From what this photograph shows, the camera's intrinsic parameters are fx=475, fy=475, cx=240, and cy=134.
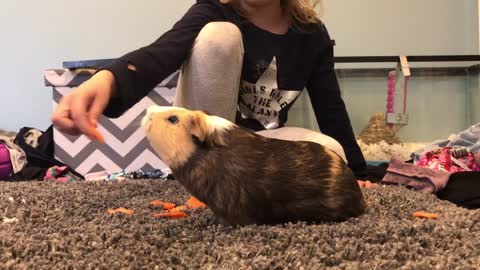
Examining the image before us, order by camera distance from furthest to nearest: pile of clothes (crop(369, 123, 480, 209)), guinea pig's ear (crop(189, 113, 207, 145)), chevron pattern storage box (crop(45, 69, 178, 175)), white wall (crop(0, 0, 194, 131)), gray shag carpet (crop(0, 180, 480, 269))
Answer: white wall (crop(0, 0, 194, 131)) → chevron pattern storage box (crop(45, 69, 178, 175)) → pile of clothes (crop(369, 123, 480, 209)) → guinea pig's ear (crop(189, 113, 207, 145)) → gray shag carpet (crop(0, 180, 480, 269))

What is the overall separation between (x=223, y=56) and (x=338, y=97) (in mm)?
376

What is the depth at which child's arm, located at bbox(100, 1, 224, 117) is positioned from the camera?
689 mm

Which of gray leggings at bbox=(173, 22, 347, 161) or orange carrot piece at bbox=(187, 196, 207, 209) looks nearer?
orange carrot piece at bbox=(187, 196, 207, 209)

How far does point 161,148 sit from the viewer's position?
0.61m

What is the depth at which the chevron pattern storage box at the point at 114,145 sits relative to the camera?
4.56 ft

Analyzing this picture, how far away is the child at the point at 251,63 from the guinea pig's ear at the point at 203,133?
17 cm

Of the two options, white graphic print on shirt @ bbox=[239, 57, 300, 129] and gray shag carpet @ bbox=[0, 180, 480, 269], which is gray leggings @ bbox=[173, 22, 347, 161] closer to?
white graphic print on shirt @ bbox=[239, 57, 300, 129]

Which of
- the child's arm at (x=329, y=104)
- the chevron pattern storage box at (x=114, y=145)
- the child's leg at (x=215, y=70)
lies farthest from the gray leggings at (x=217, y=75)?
the chevron pattern storage box at (x=114, y=145)

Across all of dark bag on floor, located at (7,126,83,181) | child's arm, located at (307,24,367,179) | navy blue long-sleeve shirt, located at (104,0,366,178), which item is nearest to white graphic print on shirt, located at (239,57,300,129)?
navy blue long-sleeve shirt, located at (104,0,366,178)

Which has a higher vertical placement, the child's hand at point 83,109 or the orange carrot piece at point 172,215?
A: the child's hand at point 83,109

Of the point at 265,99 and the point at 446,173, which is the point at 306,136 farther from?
the point at 446,173

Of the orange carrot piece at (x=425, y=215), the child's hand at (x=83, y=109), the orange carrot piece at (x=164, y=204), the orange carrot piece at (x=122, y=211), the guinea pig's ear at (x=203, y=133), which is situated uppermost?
the child's hand at (x=83, y=109)

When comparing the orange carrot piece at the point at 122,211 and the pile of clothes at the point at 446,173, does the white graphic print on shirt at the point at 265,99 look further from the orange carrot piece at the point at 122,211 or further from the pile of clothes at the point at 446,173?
the orange carrot piece at the point at 122,211

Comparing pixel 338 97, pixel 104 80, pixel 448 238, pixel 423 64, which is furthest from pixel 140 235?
pixel 423 64
